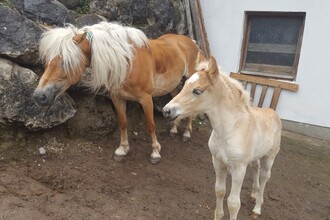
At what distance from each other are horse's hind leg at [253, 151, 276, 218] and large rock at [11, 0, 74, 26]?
336 cm

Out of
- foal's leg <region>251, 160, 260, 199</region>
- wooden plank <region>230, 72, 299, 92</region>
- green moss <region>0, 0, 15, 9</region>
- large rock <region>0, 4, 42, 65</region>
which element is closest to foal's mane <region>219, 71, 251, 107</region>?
foal's leg <region>251, 160, 260, 199</region>

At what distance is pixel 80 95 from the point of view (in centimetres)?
502

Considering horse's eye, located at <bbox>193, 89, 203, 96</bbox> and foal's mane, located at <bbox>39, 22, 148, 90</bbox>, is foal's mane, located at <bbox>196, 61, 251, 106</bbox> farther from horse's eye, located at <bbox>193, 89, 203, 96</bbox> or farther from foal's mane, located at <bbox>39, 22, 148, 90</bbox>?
foal's mane, located at <bbox>39, 22, 148, 90</bbox>

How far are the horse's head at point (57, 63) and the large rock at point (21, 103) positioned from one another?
0.65 m

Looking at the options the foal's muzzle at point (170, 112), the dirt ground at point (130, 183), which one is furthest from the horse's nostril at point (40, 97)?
the foal's muzzle at point (170, 112)

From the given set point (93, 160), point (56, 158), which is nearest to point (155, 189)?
point (93, 160)

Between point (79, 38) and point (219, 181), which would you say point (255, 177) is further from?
point (79, 38)

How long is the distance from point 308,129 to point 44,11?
196 inches

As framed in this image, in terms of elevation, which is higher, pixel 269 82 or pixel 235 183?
pixel 269 82

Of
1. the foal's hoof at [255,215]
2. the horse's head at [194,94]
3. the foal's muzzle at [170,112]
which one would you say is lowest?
the foal's hoof at [255,215]

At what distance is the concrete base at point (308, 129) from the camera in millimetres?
6152

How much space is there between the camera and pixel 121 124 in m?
4.69

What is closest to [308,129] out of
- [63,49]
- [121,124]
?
[121,124]

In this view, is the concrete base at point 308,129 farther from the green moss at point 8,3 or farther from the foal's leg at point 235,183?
the green moss at point 8,3
